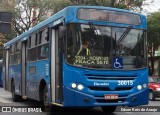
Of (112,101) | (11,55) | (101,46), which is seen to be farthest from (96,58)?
(11,55)

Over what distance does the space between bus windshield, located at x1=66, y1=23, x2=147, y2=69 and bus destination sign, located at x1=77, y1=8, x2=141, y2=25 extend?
0.82ft

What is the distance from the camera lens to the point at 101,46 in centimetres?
1025

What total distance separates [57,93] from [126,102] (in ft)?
6.48

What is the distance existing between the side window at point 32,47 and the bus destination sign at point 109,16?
3478 millimetres

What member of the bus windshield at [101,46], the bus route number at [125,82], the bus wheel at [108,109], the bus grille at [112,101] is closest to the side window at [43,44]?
the bus windshield at [101,46]

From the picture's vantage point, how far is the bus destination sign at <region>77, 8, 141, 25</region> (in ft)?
34.1

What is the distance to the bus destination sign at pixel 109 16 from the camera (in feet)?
34.1

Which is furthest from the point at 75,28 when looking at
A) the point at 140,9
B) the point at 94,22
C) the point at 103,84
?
the point at 140,9

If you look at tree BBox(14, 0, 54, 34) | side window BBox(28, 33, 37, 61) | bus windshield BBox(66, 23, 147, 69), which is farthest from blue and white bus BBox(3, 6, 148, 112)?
tree BBox(14, 0, 54, 34)

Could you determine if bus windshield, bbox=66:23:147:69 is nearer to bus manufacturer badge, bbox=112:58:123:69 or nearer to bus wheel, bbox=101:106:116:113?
bus manufacturer badge, bbox=112:58:123:69

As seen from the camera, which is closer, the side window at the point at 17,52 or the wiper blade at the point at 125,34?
the wiper blade at the point at 125,34

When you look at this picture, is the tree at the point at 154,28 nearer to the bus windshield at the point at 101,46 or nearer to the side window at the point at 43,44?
the side window at the point at 43,44

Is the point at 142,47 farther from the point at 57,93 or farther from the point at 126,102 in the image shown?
the point at 57,93

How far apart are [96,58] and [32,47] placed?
4152 mm
